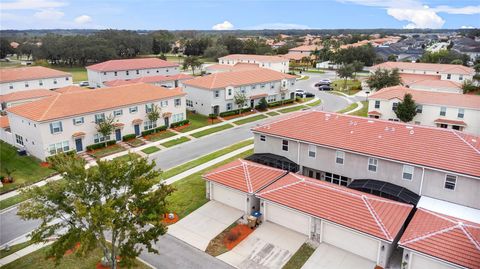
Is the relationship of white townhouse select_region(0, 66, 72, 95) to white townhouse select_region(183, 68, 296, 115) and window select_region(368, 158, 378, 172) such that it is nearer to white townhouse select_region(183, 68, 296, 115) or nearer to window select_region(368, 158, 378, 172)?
white townhouse select_region(183, 68, 296, 115)

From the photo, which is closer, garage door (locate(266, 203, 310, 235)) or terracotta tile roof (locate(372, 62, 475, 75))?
garage door (locate(266, 203, 310, 235))

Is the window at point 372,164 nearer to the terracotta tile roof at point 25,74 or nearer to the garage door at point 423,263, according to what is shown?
the garage door at point 423,263

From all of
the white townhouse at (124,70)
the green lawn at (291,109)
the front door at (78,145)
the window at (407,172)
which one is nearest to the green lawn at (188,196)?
the front door at (78,145)

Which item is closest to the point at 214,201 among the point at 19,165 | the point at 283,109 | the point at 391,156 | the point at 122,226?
the point at 122,226

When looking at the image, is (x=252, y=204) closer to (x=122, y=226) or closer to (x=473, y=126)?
(x=122, y=226)

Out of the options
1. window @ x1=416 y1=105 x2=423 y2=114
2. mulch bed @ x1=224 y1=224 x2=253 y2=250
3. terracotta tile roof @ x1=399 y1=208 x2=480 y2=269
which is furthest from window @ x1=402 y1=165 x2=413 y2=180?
window @ x1=416 y1=105 x2=423 y2=114

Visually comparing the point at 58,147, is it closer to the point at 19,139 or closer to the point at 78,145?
the point at 78,145
